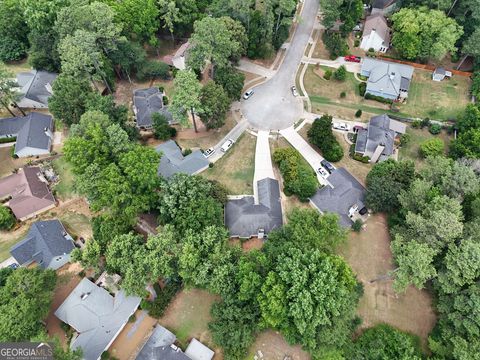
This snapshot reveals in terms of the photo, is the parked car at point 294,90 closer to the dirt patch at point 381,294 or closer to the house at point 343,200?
the house at point 343,200

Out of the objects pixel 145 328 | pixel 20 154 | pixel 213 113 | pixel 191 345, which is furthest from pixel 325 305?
pixel 20 154

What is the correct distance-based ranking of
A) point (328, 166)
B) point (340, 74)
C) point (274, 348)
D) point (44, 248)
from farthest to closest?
point (340, 74) < point (328, 166) < point (44, 248) < point (274, 348)

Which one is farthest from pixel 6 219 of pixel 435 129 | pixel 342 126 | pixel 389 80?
pixel 435 129

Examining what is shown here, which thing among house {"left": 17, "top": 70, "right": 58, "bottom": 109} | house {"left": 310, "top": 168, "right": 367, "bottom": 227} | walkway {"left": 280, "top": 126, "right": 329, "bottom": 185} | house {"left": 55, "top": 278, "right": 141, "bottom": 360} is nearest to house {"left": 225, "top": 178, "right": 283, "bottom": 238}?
house {"left": 310, "top": 168, "right": 367, "bottom": 227}

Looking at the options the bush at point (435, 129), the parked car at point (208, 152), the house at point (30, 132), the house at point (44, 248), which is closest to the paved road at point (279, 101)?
the parked car at point (208, 152)

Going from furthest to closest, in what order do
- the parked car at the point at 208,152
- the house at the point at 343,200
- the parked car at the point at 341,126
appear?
the parked car at the point at 341,126
the parked car at the point at 208,152
the house at the point at 343,200

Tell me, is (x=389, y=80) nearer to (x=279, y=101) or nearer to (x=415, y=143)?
(x=415, y=143)

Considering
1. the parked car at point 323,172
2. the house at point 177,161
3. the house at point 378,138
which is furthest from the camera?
the house at point 378,138
